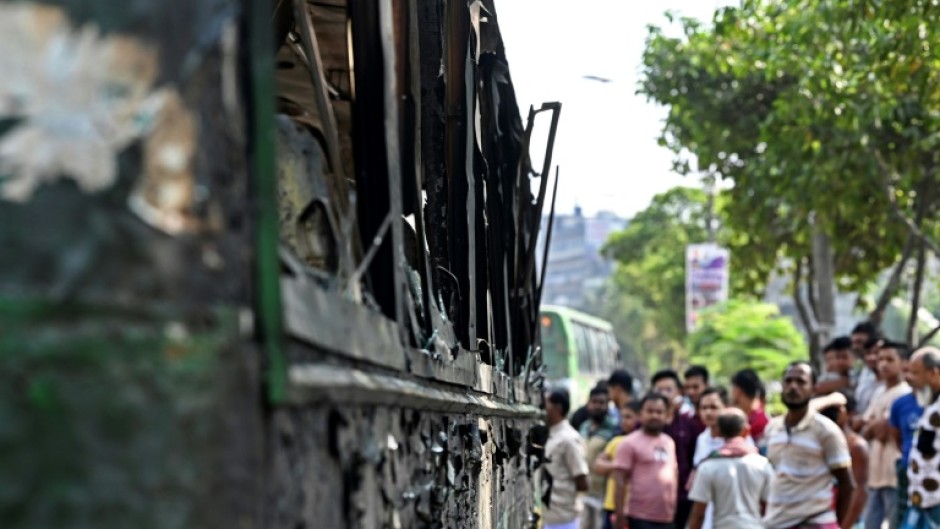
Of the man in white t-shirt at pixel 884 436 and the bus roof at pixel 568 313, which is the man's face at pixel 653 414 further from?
the bus roof at pixel 568 313

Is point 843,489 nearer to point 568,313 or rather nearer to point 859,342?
point 859,342

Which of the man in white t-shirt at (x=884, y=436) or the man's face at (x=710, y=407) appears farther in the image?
the man's face at (x=710, y=407)

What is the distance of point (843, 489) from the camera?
381 inches

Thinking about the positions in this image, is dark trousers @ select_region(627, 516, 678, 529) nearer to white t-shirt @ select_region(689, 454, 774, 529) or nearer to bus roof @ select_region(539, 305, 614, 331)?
white t-shirt @ select_region(689, 454, 774, 529)

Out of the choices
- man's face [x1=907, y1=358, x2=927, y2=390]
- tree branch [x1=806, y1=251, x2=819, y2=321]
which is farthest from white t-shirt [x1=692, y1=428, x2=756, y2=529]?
tree branch [x1=806, y1=251, x2=819, y2=321]

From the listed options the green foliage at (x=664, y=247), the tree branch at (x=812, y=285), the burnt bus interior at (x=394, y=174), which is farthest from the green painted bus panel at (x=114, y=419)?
the green foliage at (x=664, y=247)

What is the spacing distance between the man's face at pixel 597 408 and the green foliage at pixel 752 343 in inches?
1226

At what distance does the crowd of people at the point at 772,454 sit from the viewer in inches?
387

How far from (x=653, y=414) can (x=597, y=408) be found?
3090 mm

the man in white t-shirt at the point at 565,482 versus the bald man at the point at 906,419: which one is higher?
the bald man at the point at 906,419

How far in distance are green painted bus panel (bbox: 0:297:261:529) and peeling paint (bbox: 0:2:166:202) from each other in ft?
0.52

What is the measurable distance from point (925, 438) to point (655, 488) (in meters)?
2.40

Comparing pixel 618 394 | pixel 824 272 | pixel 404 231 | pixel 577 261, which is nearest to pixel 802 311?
pixel 824 272

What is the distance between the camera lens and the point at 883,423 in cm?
1173
